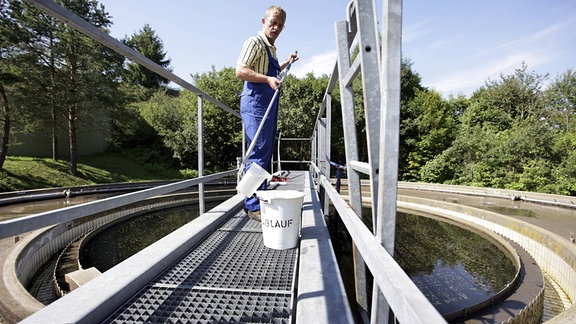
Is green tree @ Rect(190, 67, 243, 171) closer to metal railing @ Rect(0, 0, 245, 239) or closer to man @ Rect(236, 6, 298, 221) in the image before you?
man @ Rect(236, 6, 298, 221)

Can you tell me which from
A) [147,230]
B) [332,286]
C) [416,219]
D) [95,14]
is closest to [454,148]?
[416,219]

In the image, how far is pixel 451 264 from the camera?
579 centimetres

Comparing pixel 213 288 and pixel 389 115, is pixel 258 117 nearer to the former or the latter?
pixel 213 288

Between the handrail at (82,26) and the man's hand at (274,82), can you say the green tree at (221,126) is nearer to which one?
the man's hand at (274,82)

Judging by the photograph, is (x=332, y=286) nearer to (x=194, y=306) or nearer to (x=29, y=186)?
(x=194, y=306)

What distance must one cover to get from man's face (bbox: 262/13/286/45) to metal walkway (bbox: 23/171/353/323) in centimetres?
151

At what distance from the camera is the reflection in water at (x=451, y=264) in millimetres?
4664

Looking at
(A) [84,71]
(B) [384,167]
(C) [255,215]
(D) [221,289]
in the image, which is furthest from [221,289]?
(A) [84,71]

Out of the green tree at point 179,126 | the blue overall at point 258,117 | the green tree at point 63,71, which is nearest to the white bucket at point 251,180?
the blue overall at point 258,117

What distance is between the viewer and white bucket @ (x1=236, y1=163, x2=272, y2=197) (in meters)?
1.62

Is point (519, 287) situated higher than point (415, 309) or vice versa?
point (415, 309)

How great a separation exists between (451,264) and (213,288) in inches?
238

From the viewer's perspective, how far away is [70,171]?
12.0 metres

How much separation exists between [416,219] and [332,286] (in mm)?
8081
